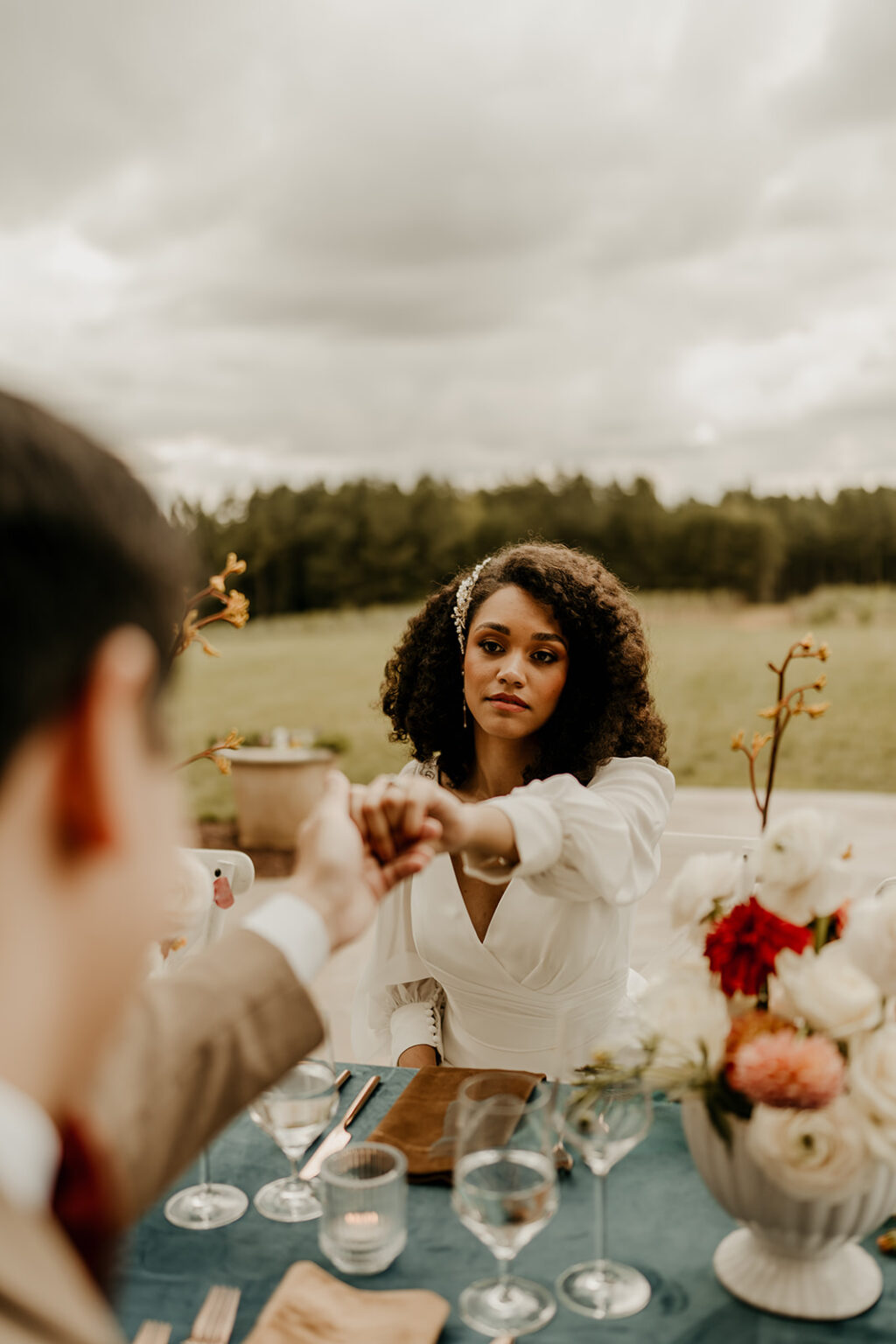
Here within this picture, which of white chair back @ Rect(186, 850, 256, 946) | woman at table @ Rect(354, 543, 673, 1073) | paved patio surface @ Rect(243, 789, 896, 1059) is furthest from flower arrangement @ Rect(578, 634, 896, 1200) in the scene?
white chair back @ Rect(186, 850, 256, 946)

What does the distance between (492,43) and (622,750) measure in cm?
525

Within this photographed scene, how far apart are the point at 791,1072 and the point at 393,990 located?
54.5 inches

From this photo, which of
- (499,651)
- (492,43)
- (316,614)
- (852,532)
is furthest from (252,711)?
(499,651)

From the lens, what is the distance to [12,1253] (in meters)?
0.49

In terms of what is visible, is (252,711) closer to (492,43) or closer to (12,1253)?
(492,43)

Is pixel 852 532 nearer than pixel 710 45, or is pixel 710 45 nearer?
pixel 710 45

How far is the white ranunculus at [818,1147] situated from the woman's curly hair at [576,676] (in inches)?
43.1

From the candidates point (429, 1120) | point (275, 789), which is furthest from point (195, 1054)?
point (275, 789)

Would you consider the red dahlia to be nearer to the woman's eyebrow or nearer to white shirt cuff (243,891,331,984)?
white shirt cuff (243,891,331,984)

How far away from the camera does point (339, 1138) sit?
1424 mm

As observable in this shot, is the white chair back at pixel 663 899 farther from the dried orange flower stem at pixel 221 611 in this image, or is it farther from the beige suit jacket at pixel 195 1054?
the dried orange flower stem at pixel 221 611

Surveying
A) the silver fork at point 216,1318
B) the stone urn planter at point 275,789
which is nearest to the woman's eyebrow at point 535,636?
the silver fork at point 216,1318

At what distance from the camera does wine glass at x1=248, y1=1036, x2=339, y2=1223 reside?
1226 mm

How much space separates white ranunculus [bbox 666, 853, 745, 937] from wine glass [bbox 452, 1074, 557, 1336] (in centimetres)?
26
